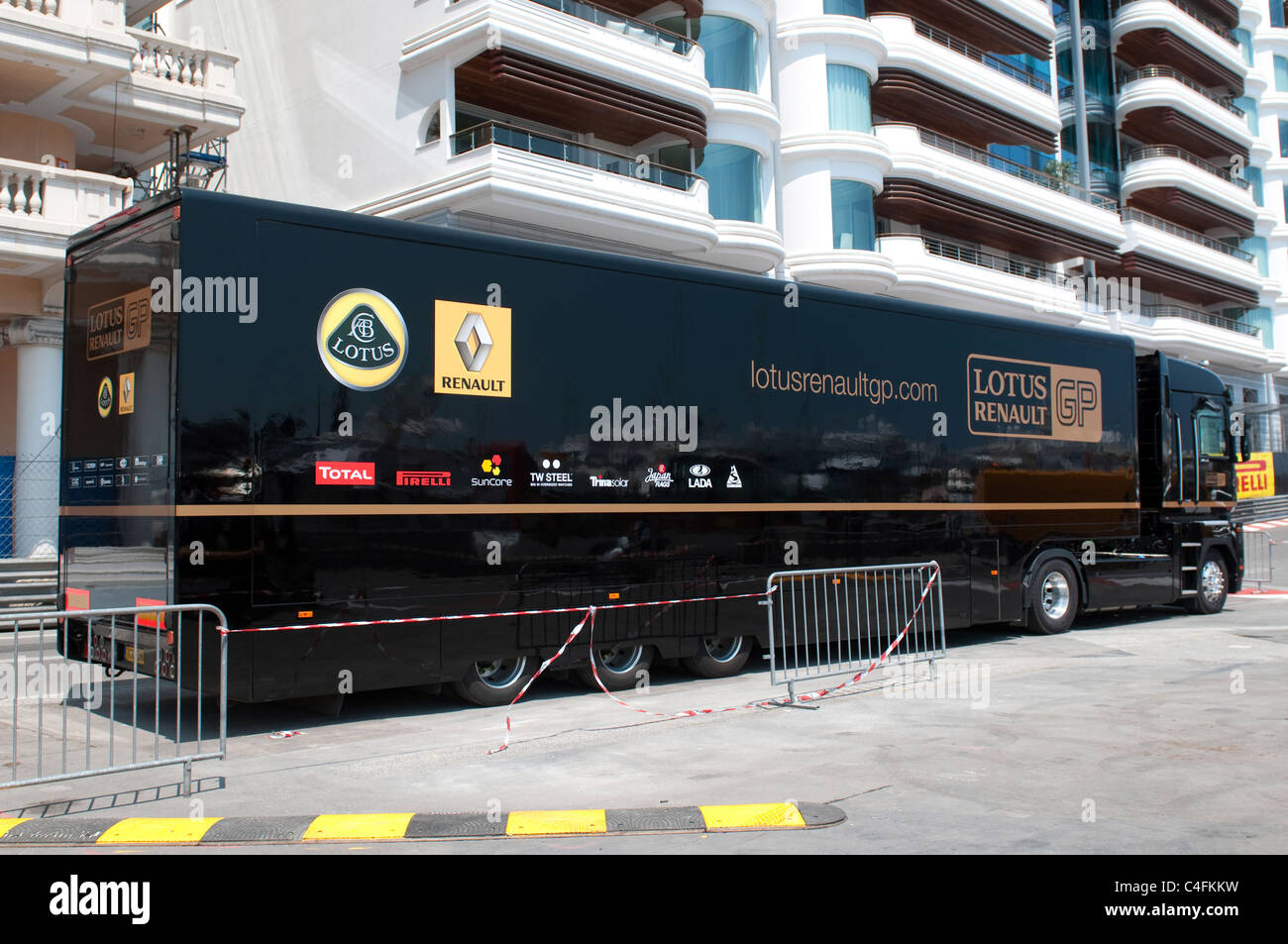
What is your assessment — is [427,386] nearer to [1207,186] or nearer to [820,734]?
[820,734]

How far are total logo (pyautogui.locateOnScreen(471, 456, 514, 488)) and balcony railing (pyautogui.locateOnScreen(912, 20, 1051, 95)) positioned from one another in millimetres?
27533

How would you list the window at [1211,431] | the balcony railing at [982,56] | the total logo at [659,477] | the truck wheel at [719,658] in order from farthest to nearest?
the balcony railing at [982,56] → the window at [1211,431] → the truck wheel at [719,658] → the total logo at [659,477]

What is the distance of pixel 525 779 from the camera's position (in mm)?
7094

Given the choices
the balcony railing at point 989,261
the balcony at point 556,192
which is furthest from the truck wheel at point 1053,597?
the balcony railing at point 989,261

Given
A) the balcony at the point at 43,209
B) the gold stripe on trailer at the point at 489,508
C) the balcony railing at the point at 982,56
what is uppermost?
the balcony railing at the point at 982,56

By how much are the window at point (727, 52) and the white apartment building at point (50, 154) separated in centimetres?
1095

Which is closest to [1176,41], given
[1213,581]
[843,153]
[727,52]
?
[843,153]

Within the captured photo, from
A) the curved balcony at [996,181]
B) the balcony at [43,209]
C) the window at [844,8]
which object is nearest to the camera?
the balcony at [43,209]

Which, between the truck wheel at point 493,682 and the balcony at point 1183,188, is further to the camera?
the balcony at point 1183,188

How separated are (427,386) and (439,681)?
2.41 metres

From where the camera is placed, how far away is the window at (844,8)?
29.5 meters

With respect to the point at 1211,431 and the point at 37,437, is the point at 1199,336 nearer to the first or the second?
the point at 1211,431

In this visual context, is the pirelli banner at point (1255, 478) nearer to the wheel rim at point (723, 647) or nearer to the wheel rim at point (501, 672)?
the wheel rim at point (723, 647)
